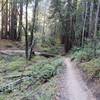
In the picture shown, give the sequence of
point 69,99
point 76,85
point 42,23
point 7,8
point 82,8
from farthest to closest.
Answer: point 42,23 → point 7,8 → point 82,8 → point 76,85 → point 69,99

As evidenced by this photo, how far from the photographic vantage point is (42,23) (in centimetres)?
4978

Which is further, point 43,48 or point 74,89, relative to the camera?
point 43,48

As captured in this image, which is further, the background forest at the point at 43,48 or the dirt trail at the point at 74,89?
the background forest at the point at 43,48

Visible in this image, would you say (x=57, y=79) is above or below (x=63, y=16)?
below

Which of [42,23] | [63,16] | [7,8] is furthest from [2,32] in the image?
[42,23]

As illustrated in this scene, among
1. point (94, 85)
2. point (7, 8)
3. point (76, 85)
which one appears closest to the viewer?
point (94, 85)

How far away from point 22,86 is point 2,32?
23.9m

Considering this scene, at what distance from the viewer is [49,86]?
417 inches

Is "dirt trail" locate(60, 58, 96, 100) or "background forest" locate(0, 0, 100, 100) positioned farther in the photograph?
"background forest" locate(0, 0, 100, 100)

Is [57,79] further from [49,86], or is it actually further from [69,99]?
[69,99]

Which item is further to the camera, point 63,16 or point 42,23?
point 42,23

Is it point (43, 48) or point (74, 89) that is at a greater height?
point (74, 89)

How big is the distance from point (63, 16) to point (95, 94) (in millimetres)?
22582

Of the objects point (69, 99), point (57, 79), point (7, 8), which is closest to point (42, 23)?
point (7, 8)
